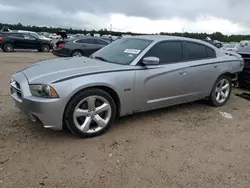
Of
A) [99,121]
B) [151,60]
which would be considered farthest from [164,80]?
[99,121]

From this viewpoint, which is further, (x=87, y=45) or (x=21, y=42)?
(x=21, y=42)

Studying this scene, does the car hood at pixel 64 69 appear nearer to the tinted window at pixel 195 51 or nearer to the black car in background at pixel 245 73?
the tinted window at pixel 195 51

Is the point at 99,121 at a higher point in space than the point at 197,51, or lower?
lower

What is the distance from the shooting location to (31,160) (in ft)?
11.2

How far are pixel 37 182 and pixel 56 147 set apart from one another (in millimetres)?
827

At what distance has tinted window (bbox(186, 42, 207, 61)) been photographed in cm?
535

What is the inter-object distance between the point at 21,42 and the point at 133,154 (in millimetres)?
18579

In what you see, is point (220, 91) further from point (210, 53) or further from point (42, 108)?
point (42, 108)

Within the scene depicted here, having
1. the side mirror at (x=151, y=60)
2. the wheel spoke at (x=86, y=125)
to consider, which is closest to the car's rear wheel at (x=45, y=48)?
the side mirror at (x=151, y=60)

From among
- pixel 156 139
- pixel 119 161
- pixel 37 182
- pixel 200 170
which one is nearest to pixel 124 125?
pixel 156 139

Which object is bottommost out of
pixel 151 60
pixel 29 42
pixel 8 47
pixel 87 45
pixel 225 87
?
pixel 8 47

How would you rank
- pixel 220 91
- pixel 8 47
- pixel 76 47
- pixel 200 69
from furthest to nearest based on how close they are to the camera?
pixel 8 47
pixel 76 47
pixel 220 91
pixel 200 69

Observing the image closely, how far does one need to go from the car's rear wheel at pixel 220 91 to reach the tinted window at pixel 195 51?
685 mm

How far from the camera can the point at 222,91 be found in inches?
239
